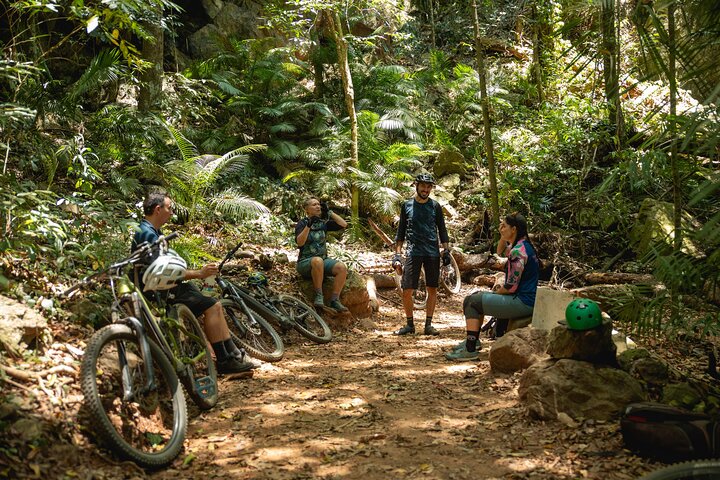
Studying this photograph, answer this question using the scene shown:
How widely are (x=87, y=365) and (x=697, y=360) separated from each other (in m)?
6.02

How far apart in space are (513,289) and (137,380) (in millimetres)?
3571

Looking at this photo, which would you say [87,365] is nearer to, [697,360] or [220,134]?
[697,360]

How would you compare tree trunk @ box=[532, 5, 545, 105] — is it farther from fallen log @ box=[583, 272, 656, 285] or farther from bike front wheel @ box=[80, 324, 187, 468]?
bike front wheel @ box=[80, 324, 187, 468]

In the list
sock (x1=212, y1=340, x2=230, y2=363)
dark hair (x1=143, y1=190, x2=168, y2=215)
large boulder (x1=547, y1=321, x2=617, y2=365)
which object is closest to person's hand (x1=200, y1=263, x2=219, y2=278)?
dark hair (x1=143, y1=190, x2=168, y2=215)

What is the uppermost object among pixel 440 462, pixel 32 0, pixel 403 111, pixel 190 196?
pixel 403 111

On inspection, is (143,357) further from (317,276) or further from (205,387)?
(317,276)

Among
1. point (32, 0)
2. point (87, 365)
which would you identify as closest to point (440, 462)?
point (87, 365)

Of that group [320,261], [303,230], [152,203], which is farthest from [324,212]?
[152,203]

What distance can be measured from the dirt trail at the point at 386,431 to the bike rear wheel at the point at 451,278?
4106 mm

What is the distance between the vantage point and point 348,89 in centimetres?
1070

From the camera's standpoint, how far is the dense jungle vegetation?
402cm

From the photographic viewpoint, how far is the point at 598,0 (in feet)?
11.8

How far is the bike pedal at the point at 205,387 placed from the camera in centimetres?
386

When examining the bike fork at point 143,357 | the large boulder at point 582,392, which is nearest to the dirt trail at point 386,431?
the large boulder at point 582,392
